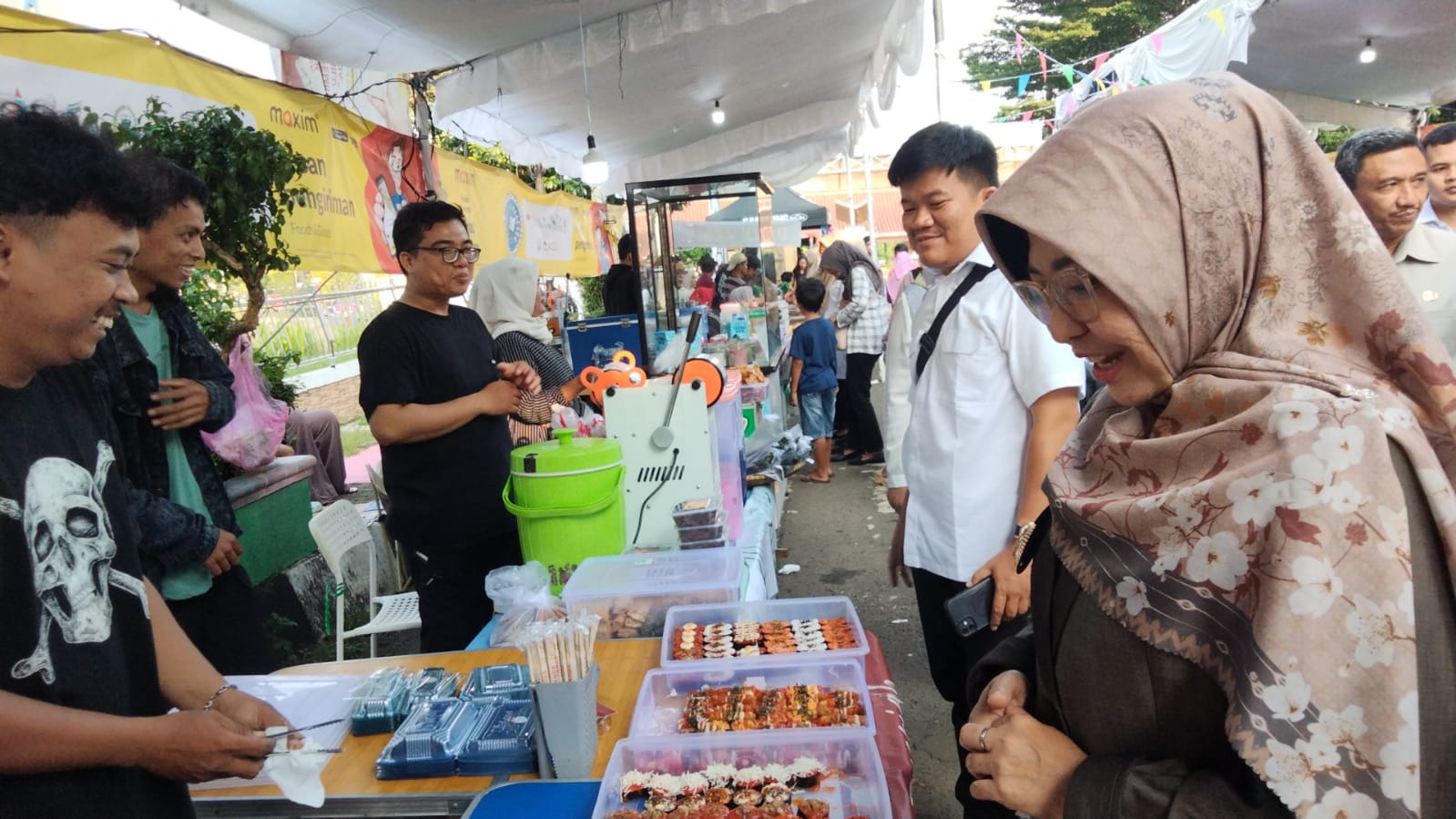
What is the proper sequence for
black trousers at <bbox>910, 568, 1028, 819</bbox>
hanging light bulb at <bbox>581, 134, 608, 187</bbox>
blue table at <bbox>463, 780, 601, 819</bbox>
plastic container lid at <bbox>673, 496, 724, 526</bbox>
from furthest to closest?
hanging light bulb at <bbox>581, 134, 608, 187</bbox>, plastic container lid at <bbox>673, 496, 724, 526</bbox>, black trousers at <bbox>910, 568, 1028, 819</bbox>, blue table at <bbox>463, 780, 601, 819</bbox>

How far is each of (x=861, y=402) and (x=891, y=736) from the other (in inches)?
234

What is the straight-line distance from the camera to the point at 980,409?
81.7 inches

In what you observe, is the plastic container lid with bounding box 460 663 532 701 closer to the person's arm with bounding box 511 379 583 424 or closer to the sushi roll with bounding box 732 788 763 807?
the sushi roll with bounding box 732 788 763 807

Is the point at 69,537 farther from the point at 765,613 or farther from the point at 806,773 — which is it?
the point at 765,613

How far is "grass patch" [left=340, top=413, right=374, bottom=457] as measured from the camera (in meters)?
8.80

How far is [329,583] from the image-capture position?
14.9 feet

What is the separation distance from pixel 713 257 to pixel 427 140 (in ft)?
17.1

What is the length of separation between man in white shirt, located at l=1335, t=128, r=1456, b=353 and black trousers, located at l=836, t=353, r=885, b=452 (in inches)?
185

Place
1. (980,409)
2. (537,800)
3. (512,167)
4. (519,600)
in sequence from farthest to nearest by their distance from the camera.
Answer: (512,167) < (980,409) < (519,600) < (537,800)

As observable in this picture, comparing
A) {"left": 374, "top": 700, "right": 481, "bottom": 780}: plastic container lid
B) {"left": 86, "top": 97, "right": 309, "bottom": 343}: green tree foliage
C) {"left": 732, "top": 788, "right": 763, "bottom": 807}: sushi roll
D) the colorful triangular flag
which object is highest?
the colorful triangular flag

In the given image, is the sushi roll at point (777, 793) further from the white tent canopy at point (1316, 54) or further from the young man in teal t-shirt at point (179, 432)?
the white tent canopy at point (1316, 54)

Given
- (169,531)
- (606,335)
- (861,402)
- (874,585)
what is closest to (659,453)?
(169,531)

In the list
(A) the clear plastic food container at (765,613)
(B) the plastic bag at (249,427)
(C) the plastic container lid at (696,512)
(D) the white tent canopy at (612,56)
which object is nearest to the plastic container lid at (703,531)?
(C) the plastic container lid at (696,512)

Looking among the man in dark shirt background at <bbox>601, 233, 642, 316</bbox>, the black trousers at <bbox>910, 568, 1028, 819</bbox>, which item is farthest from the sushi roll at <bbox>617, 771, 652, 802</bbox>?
the man in dark shirt background at <bbox>601, 233, 642, 316</bbox>
